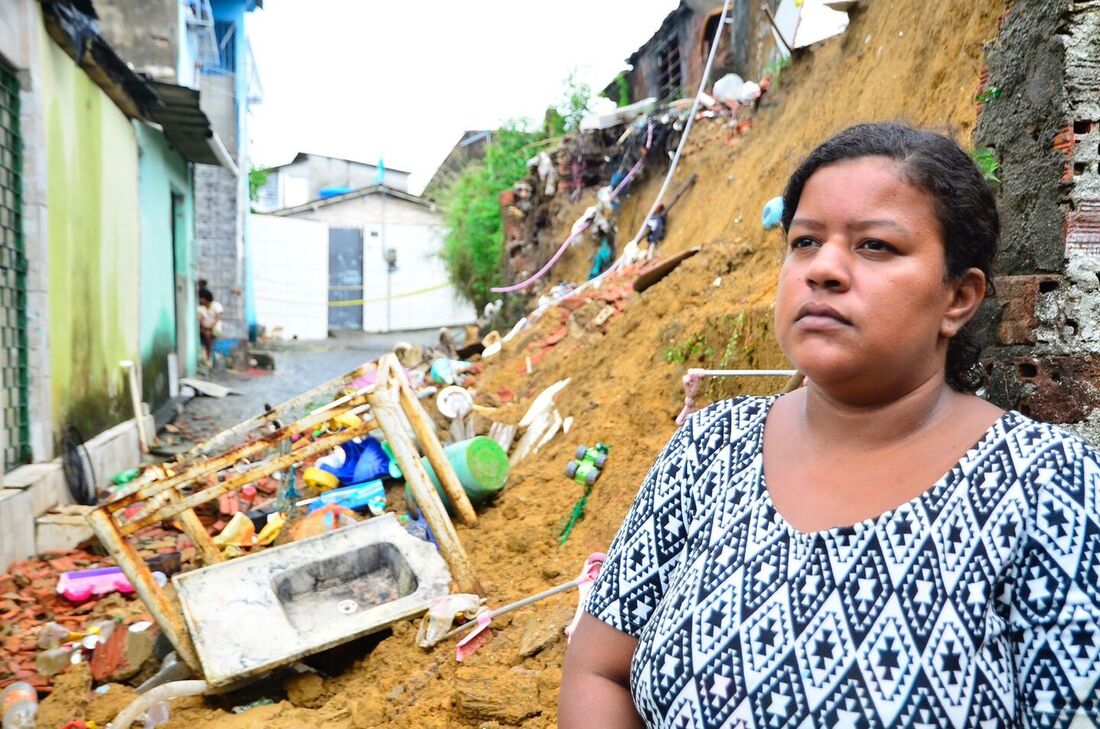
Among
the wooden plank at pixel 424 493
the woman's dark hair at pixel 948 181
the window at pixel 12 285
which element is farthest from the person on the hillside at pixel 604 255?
the woman's dark hair at pixel 948 181

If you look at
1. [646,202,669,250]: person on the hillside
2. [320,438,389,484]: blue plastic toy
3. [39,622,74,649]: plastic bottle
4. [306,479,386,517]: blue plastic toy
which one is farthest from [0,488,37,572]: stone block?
[646,202,669,250]: person on the hillside

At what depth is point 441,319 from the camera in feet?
85.5

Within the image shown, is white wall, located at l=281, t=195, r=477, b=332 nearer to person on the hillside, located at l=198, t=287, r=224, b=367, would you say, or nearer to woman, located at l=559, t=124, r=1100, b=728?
person on the hillside, located at l=198, t=287, r=224, b=367

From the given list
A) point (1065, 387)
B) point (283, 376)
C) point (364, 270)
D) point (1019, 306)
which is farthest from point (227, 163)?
point (1065, 387)

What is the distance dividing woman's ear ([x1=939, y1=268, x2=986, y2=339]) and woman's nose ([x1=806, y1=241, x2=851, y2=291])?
0.59 ft

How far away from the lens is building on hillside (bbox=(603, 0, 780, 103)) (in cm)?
1016

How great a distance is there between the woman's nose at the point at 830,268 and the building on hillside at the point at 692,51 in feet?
25.3

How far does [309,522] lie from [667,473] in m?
4.12

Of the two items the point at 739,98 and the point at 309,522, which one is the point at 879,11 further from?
the point at 309,522

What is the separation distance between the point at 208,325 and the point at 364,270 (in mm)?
10846

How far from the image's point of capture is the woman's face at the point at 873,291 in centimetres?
120

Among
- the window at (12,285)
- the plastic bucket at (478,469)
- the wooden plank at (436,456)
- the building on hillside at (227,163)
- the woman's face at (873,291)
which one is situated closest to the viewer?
the woman's face at (873,291)

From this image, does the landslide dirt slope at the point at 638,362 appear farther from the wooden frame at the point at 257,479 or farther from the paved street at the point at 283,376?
the paved street at the point at 283,376

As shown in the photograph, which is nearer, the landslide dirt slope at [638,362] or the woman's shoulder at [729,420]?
the woman's shoulder at [729,420]
